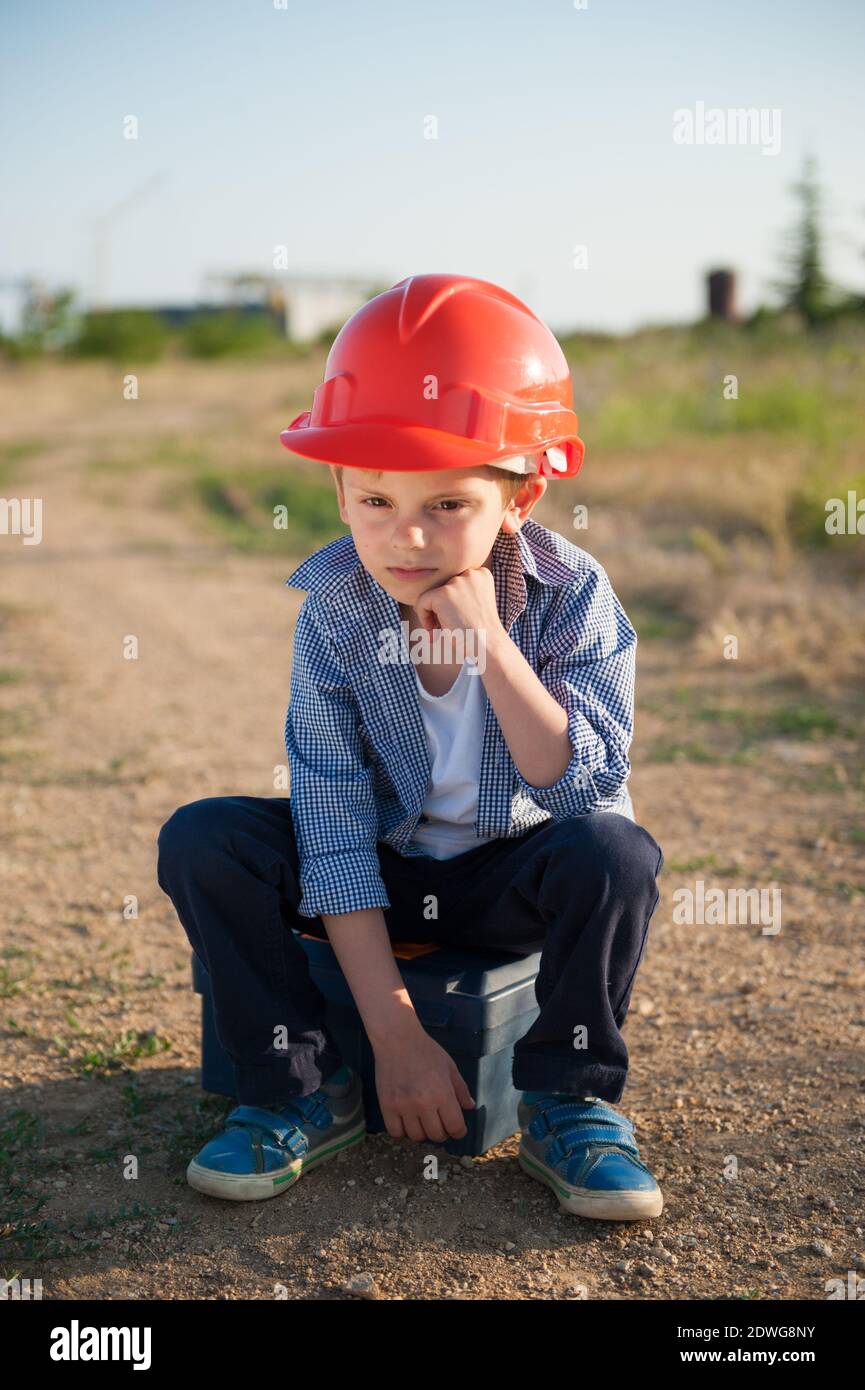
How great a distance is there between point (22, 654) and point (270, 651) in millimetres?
1118

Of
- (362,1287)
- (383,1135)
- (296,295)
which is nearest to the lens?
(362,1287)

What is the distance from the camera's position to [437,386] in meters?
2.15

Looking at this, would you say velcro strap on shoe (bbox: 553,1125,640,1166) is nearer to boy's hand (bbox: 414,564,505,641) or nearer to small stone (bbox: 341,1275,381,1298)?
small stone (bbox: 341,1275,381,1298)

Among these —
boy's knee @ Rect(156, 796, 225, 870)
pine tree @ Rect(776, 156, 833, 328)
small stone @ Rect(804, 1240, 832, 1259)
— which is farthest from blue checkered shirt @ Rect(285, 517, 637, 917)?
pine tree @ Rect(776, 156, 833, 328)

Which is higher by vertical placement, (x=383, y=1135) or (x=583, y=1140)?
(x=583, y=1140)

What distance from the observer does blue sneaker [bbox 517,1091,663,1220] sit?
2088mm

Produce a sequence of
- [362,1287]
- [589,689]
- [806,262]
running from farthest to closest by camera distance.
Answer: [806,262] → [589,689] → [362,1287]

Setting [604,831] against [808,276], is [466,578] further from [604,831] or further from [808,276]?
[808,276]

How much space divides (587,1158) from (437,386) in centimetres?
123

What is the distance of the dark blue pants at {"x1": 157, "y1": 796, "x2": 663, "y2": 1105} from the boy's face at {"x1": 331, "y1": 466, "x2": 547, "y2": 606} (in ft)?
1.47

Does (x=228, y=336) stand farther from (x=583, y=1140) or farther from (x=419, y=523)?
(x=583, y=1140)

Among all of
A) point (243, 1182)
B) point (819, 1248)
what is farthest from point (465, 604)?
point (819, 1248)

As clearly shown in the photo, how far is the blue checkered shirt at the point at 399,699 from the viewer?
7.32 ft

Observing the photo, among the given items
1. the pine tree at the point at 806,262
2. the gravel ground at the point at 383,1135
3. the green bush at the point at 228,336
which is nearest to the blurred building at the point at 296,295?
the green bush at the point at 228,336
